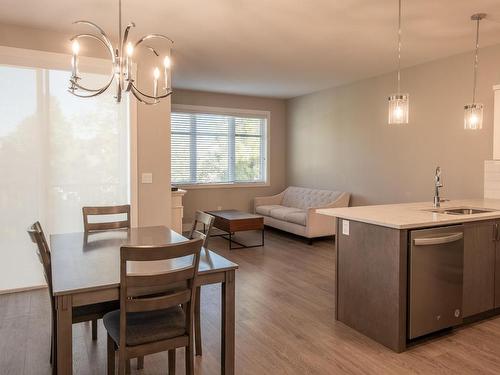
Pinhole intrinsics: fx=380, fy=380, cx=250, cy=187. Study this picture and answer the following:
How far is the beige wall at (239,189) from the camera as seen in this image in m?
7.22

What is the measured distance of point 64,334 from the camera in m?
1.75

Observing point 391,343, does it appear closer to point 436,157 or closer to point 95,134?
point 436,157

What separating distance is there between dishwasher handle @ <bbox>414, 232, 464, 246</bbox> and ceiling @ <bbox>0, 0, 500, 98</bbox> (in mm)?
1944

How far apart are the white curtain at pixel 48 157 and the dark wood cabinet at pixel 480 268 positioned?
3534 mm

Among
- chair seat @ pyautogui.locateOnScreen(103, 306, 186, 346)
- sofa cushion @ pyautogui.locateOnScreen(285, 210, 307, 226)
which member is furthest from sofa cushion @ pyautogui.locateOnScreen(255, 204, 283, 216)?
chair seat @ pyautogui.locateOnScreen(103, 306, 186, 346)

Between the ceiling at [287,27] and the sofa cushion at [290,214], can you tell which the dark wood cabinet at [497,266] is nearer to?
the ceiling at [287,27]

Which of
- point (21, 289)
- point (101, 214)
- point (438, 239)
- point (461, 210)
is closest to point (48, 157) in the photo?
point (101, 214)

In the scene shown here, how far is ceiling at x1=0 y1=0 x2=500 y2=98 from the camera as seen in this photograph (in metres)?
3.27

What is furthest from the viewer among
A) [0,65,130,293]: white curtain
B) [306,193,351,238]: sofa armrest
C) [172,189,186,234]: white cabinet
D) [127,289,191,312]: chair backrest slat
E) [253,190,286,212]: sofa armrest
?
[253,190,286,212]: sofa armrest

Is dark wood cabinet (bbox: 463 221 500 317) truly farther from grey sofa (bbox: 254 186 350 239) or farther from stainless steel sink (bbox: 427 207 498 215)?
grey sofa (bbox: 254 186 350 239)

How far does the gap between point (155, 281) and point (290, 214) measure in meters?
4.80

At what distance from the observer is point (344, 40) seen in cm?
417

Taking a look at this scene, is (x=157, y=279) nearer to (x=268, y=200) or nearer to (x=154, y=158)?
(x=154, y=158)

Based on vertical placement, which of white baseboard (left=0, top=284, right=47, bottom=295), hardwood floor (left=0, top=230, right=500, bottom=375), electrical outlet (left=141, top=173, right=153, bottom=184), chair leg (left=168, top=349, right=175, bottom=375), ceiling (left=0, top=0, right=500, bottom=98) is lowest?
hardwood floor (left=0, top=230, right=500, bottom=375)
